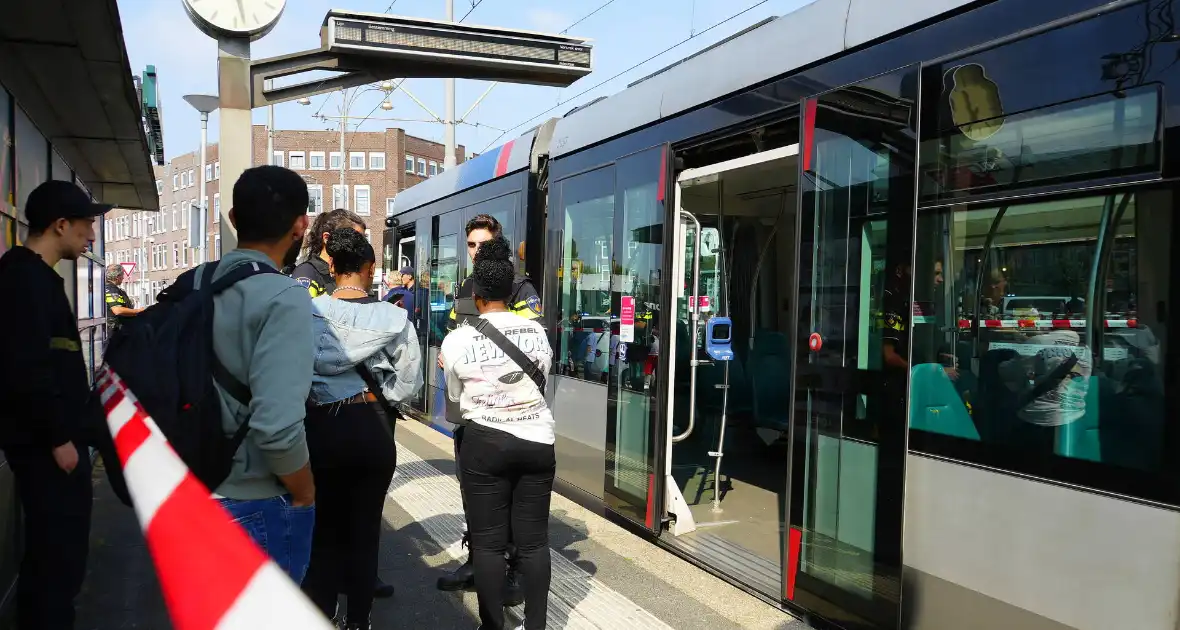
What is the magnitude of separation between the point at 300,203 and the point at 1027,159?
8.35 ft

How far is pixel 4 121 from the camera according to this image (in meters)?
4.36

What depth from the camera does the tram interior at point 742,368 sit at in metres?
6.16

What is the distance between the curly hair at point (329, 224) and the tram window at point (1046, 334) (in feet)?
8.33

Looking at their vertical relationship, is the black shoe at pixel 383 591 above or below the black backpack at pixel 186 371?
below

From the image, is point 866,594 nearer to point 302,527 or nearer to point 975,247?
point 975,247

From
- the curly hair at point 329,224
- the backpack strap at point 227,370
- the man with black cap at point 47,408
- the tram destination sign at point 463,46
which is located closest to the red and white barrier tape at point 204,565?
the backpack strap at point 227,370

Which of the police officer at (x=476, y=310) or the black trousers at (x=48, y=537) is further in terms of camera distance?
the police officer at (x=476, y=310)

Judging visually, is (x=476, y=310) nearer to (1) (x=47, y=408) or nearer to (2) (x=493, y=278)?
(2) (x=493, y=278)

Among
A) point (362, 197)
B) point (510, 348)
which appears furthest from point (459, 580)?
point (362, 197)

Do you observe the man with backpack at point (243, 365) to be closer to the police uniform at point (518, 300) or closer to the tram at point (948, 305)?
the police uniform at point (518, 300)

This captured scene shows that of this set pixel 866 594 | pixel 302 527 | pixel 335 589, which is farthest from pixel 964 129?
pixel 335 589

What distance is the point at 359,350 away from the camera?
11.2 feet

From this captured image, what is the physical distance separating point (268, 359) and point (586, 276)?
14.2 ft

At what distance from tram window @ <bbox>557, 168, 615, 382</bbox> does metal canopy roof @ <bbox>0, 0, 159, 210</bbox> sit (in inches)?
122
